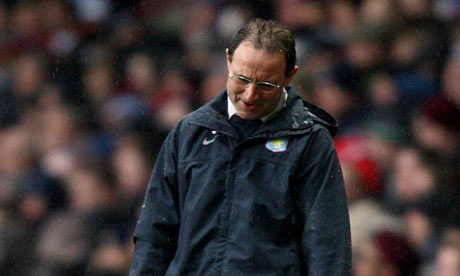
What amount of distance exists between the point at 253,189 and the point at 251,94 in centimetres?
27

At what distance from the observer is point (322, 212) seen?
2.75 meters

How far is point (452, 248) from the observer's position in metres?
4.38

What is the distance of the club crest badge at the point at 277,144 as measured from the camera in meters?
2.81

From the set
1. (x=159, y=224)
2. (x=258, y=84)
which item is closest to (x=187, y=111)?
(x=159, y=224)

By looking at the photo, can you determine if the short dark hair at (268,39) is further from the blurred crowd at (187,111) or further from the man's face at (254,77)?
the blurred crowd at (187,111)

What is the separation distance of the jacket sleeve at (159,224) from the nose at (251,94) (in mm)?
288

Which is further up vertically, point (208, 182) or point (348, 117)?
point (208, 182)

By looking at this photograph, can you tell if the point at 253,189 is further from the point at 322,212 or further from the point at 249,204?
the point at 322,212

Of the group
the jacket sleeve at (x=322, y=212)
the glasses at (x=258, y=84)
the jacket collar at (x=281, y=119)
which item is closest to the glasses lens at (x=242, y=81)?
the glasses at (x=258, y=84)

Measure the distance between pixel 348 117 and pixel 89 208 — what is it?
4.91ft

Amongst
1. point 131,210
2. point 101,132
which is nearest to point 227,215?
point 131,210

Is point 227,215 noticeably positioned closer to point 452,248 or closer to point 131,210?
point 452,248

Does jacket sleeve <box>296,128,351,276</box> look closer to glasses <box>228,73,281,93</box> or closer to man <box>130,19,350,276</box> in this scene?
man <box>130,19,350,276</box>

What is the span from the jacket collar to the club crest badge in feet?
0.06
